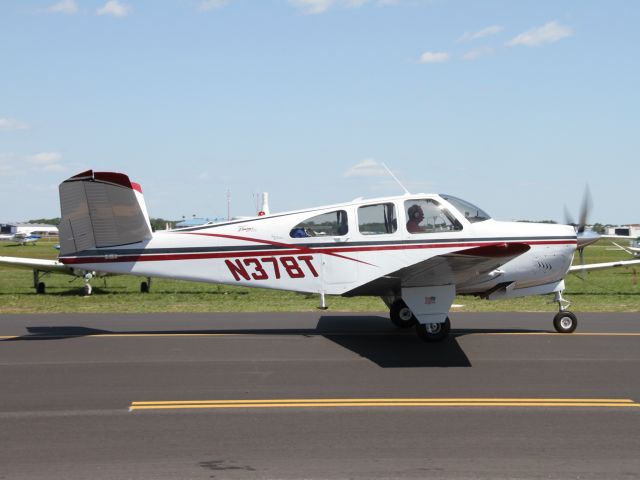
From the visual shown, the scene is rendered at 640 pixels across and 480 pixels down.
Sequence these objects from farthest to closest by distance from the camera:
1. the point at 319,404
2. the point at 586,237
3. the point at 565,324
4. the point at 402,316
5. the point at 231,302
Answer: the point at 231,302 < the point at 402,316 < the point at 565,324 < the point at 586,237 < the point at 319,404

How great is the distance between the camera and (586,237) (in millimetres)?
11719

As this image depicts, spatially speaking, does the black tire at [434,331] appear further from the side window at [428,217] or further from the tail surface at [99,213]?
the tail surface at [99,213]

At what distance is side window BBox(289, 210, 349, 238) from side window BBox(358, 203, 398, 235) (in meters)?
0.28

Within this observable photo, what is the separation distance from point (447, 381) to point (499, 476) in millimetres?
3265

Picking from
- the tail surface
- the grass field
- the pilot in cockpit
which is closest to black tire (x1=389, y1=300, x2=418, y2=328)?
A: the pilot in cockpit

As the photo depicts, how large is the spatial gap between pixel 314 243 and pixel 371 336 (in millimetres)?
1876

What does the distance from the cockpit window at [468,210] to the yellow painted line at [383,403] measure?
454cm

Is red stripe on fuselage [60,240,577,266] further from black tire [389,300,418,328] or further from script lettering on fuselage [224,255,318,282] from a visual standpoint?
black tire [389,300,418,328]

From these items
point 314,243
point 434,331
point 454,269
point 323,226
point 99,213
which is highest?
point 99,213

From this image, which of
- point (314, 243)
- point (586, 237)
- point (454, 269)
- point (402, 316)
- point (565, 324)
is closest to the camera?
point (454, 269)

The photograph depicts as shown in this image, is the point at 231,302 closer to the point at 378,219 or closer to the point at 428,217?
the point at 378,219

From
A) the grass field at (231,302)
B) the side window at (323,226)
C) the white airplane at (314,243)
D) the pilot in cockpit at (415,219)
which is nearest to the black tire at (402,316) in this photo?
the white airplane at (314,243)

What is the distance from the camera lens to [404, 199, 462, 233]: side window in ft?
37.0

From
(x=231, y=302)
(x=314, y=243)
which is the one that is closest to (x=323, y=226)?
(x=314, y=243)
